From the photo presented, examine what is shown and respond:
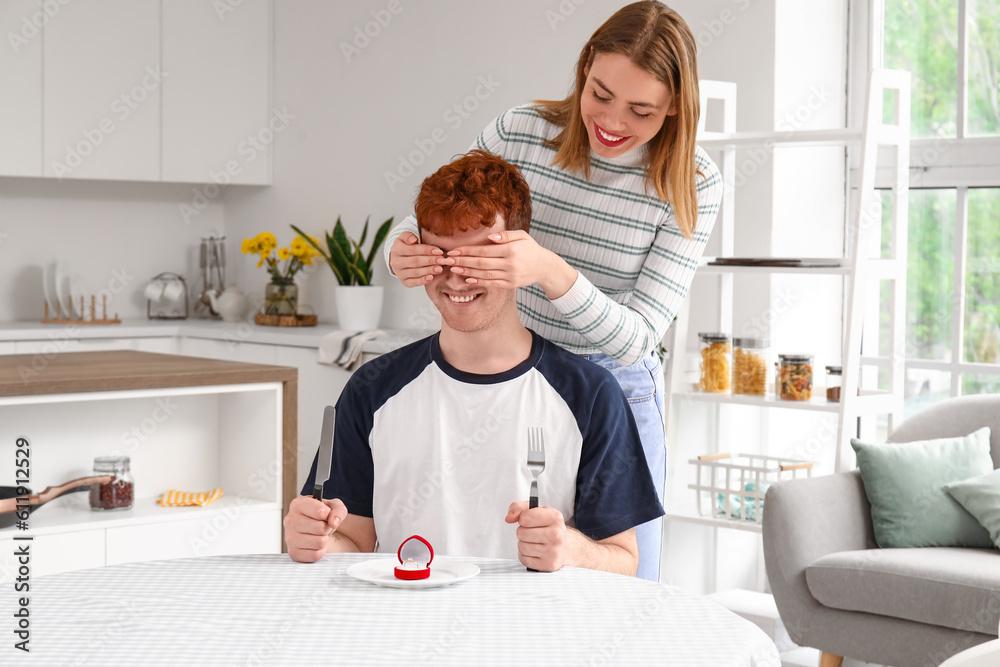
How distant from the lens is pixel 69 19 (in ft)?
13.8

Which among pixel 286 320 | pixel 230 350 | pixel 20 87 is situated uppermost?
pixel 20 87

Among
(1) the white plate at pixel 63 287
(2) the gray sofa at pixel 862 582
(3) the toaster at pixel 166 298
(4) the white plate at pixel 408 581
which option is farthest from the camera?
(3) the toaster at pixel 166 298

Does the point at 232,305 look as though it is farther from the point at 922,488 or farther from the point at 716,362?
the point at 922,488

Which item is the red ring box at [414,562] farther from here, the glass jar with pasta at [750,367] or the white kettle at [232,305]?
the white kettle at [232,305]

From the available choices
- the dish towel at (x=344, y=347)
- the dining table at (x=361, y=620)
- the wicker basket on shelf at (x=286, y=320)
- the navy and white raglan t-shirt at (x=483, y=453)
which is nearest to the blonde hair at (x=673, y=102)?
the navy and white raglan t-shirt at (x=483, y=453)

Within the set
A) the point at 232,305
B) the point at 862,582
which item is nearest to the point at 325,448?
the point at 862,582

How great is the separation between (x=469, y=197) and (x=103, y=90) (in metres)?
3.35

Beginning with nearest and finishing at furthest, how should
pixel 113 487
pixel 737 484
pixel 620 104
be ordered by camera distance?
pixel 620 104 → pixel 113 487 → pixel 737 484

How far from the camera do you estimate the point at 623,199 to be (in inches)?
67.1

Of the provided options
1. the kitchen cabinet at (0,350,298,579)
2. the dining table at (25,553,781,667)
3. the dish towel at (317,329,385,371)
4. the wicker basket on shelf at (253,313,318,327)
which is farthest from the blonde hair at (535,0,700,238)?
the wicker basket on shelf at (253,313,318,327)

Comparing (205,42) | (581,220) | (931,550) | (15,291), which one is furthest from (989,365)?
(15,291)

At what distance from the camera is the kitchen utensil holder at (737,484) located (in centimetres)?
292

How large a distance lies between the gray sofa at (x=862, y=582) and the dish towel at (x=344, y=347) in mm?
1649

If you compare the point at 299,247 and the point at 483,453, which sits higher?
the point at 299,247
